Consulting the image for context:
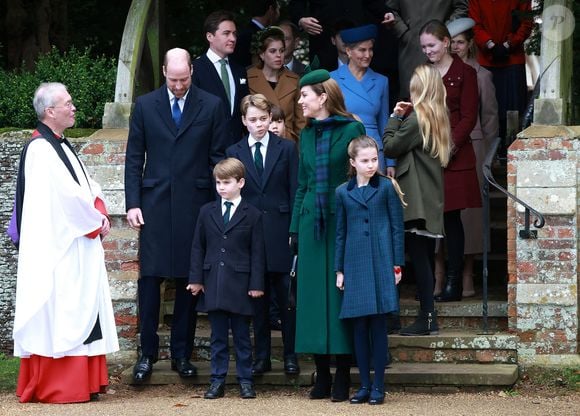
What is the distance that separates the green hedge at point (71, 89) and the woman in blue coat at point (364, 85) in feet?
6.65

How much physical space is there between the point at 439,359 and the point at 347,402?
116 cm

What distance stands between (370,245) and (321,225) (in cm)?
38

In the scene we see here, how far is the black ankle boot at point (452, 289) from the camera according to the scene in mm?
10102

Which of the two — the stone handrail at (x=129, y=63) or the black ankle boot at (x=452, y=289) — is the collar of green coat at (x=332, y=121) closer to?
the black ankle boot at (x=452, y=289)

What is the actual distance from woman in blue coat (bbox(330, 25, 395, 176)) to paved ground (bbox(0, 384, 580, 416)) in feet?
5.98

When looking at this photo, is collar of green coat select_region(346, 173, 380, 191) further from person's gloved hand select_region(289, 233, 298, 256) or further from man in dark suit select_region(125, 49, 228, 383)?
man in dark suit select_region(125, 49, 228, 383)

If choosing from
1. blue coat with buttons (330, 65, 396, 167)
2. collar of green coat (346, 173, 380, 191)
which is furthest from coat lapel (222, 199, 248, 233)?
blue coat with buttons (330, 65, 396, 167)

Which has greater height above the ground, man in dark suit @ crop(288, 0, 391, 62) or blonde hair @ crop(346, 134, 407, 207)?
man in dark suit @ crop(288, 0, 391, 62)

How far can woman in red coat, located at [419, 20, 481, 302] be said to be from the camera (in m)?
9.96

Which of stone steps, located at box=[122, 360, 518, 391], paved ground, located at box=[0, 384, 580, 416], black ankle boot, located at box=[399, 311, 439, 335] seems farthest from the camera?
black ankle boot, located at box=[399, 311, 439, 335]

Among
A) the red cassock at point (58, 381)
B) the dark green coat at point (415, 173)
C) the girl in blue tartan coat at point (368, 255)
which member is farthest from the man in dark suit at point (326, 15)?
the red cassock at point (58, 381)

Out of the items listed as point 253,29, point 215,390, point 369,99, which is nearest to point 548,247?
point 369,99

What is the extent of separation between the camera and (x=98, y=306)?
9023mm

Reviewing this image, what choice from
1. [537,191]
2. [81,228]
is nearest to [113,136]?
[81,228]
